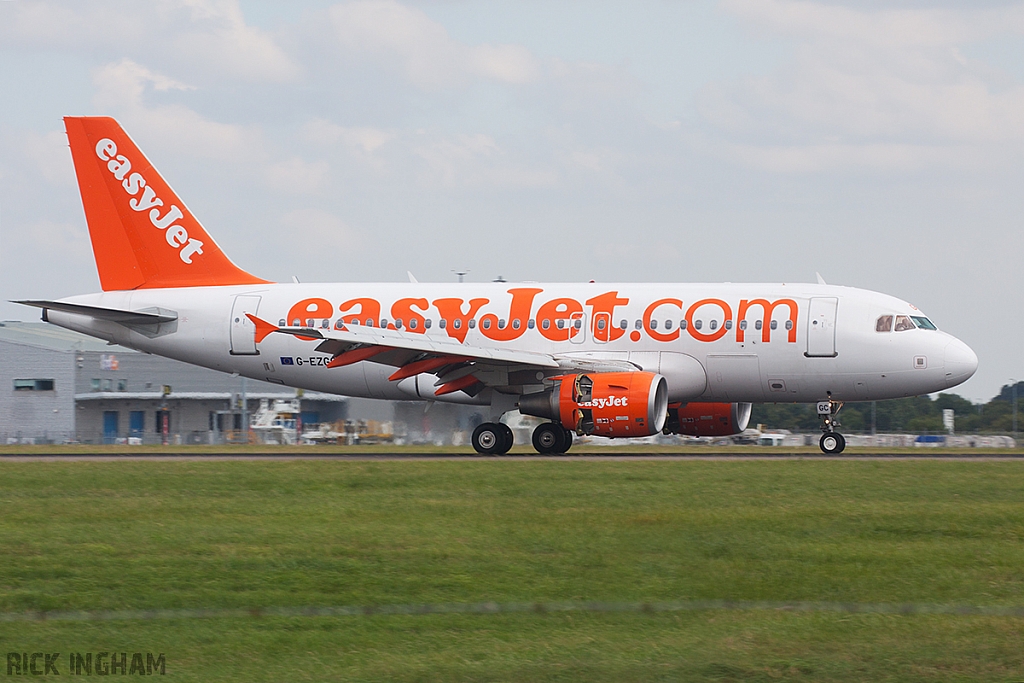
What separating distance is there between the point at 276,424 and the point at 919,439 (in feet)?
101

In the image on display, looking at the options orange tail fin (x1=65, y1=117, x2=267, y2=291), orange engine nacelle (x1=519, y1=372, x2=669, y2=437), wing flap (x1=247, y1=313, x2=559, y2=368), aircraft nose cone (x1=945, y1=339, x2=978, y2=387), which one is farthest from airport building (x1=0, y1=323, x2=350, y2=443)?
aircraft nose cone (x1=945, y1=339, x2=978, y2=387)

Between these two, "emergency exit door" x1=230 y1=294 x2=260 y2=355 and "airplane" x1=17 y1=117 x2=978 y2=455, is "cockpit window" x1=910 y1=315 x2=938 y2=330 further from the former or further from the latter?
"emergency exit door" x1=230 y1=294 x2=260 y2=355

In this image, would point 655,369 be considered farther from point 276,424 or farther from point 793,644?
point 276,424

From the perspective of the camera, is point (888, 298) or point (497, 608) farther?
point (888, 298)

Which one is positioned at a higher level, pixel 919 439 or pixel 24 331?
pixel 24 331

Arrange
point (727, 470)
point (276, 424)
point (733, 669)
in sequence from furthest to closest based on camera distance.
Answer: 1. point (276, 424)
2. point (727, 470)
3. point (733, 669)

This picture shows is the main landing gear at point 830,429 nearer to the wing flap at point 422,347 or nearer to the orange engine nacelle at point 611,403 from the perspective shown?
the orange engine nacelle at point 611,403

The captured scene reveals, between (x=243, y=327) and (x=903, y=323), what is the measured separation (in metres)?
15.8

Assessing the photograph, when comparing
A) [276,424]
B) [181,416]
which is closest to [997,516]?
[276,424]

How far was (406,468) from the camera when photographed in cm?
2323

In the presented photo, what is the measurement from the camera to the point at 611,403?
27734 millimetres

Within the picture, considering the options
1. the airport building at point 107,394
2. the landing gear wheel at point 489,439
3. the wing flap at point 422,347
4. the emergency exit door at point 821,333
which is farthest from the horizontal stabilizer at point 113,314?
the airport building at point 107,394

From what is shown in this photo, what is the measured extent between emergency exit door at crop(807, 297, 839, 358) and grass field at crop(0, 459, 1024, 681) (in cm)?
887

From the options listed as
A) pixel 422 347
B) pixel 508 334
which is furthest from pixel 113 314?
pixel 508 334
